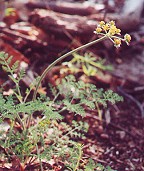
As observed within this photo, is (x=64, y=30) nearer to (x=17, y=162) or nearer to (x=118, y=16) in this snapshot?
(x=118, y=16)

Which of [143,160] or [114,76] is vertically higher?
[114,76]

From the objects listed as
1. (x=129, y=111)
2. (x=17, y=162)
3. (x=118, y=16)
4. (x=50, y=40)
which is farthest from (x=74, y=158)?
(x=118, y=16)

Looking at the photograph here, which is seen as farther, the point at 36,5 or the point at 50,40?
the point at 36,5

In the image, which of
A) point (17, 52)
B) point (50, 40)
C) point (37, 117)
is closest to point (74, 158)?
point (37, 117)

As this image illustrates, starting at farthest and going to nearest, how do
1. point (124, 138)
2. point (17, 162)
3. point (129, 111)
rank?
point (129, 111)
point (124, 138)
point (17, 162)

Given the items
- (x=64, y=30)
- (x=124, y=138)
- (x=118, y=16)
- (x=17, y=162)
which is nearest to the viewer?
(x=17, y=162)

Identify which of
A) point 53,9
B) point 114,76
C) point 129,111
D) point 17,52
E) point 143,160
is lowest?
point 143,160

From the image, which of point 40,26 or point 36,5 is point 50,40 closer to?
point 40,26

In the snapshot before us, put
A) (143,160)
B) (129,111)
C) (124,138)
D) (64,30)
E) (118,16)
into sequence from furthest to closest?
(118,16)
(64,30)
(129,111)
(124,138)
(143,160)

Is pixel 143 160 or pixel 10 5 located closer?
pixel 143 160
